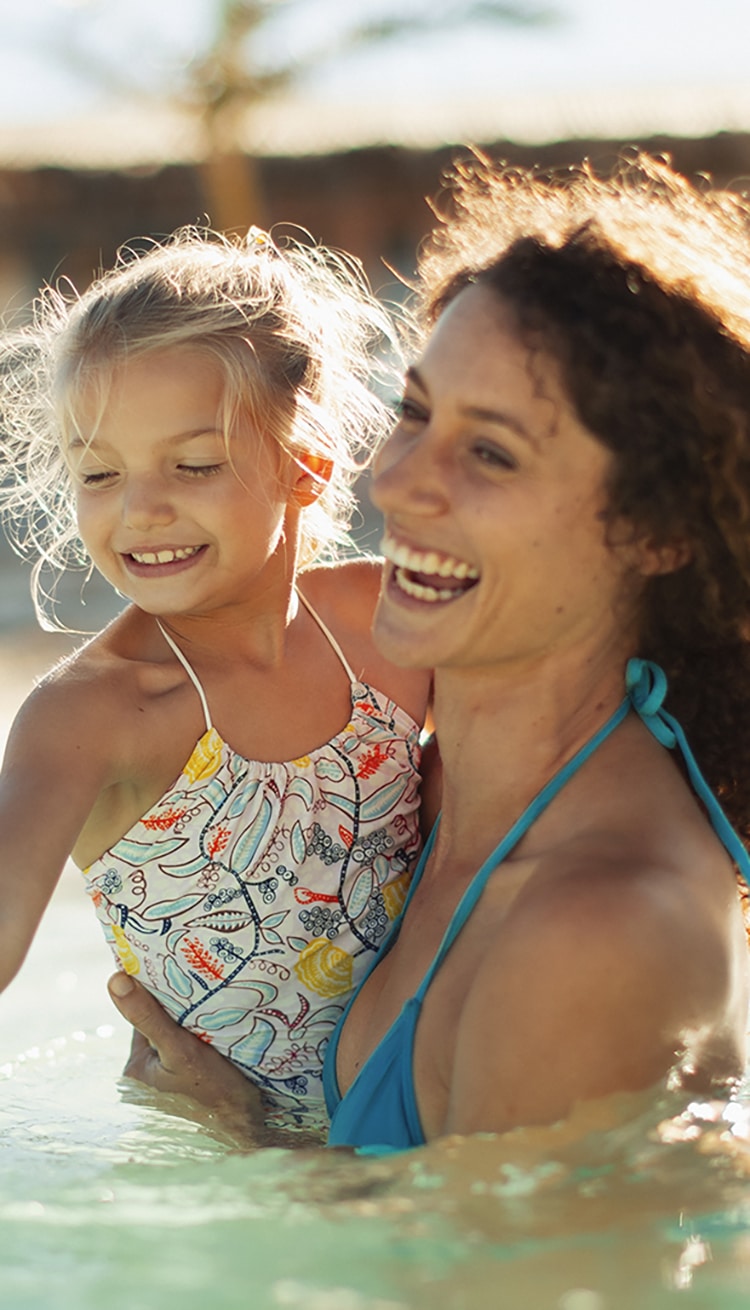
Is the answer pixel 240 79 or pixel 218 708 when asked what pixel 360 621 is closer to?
pixel 218 708

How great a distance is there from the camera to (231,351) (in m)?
3.15

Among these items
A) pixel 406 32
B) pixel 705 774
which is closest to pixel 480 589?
pixel 705 774

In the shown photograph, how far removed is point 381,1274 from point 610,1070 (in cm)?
39

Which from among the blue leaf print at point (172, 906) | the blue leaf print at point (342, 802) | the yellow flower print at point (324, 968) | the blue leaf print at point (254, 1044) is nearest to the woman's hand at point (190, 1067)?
the blue leaf print at point (254, 1044)

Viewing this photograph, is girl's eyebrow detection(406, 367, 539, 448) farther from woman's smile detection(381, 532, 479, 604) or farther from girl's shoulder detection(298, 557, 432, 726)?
girl's shoulder detection(298, 557, 432, 726)

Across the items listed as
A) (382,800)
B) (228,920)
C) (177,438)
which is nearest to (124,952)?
(228,920)

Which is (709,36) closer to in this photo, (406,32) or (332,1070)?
(406,32)

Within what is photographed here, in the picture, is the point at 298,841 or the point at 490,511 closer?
the point at 490,511

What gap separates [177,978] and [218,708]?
0.54 m

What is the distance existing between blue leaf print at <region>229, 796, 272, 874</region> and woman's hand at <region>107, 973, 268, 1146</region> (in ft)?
1.09

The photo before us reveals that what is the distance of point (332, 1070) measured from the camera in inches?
112

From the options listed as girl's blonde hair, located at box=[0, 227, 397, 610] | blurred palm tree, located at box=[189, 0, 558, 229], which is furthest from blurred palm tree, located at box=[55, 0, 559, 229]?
girl's blonde hair, located at box=[0, 227, 397, 610]

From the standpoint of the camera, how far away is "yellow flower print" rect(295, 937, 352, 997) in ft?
10.1

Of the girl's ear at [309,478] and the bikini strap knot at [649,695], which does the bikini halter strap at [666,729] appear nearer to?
the bikini strap knot at [649,695]
